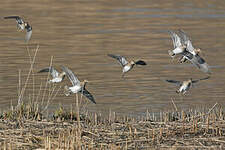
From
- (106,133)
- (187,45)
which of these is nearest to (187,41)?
(187,45)

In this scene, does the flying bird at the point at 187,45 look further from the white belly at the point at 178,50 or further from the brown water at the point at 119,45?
the brown water at the point at 119,45

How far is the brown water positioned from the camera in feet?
44.5

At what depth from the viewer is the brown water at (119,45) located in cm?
1358

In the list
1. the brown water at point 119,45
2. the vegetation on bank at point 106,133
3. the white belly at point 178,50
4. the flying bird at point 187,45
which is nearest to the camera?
the vegetation on bank at point 106,133

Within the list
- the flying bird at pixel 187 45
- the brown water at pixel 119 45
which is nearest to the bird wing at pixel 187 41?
the flying bird at pixel 187 45

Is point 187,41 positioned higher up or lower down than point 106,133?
higher up

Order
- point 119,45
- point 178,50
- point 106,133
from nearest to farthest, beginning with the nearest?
point 106,133 → point 178,50 → point 119,45

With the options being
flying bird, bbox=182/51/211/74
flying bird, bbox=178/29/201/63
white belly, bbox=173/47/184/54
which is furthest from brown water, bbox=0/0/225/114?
white belly, bbox=173/47/184/54

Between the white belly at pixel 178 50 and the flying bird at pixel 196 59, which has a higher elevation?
the white belly at pixel 178 50

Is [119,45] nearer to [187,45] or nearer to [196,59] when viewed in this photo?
[196,59]

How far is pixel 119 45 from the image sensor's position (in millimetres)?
19688

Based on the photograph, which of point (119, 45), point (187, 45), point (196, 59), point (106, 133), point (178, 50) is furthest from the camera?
point (119, 45)

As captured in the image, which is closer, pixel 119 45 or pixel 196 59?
pixel 196 59

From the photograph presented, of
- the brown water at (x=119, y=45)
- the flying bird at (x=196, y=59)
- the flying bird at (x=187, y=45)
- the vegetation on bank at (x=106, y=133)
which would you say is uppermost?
the brown water at (x=119, y=45)
